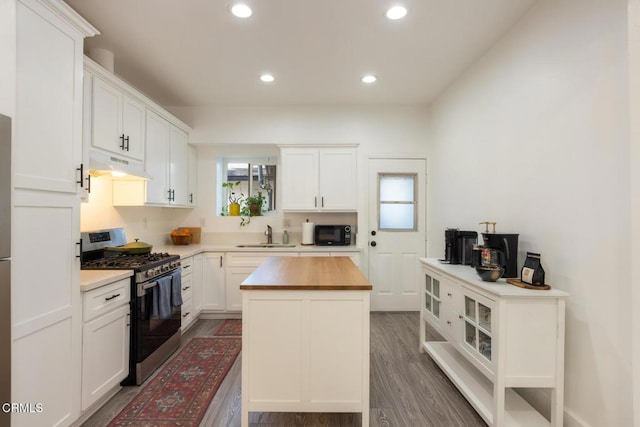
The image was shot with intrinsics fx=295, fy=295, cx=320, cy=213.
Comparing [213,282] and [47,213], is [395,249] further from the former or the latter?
[47,213]

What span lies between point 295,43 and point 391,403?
2.92 m

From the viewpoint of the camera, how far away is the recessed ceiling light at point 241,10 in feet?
6.73

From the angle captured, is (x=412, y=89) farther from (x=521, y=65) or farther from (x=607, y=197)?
(x=607, y=197)

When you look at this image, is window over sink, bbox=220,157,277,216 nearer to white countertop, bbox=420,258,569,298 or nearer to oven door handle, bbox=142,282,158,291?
oven door handle, bbox=142,282,158,291

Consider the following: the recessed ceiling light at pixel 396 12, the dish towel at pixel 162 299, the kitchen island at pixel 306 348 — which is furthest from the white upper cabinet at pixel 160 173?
the recessed ceiling light at pixel 396 12

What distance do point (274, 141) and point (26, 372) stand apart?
3.20 meters

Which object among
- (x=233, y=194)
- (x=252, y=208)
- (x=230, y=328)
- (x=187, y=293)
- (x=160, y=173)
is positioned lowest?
(x=230, y=328)

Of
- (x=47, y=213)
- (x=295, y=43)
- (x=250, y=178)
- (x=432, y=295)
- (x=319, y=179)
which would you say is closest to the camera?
(x=47, y=213)

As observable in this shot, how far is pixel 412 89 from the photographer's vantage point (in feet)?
11.4

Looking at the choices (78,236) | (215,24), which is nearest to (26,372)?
(78,236)

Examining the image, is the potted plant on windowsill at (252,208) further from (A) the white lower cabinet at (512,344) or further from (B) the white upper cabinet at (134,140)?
(A) the white lower cabinet at (512,344)

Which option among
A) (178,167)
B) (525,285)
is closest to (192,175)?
(178,167)

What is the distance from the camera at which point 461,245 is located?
2.52 m

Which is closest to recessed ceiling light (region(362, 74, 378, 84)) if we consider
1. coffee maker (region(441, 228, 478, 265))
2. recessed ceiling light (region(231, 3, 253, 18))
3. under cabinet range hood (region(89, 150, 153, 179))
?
recessed ceiling light (region(231, 3, 253, 18))
